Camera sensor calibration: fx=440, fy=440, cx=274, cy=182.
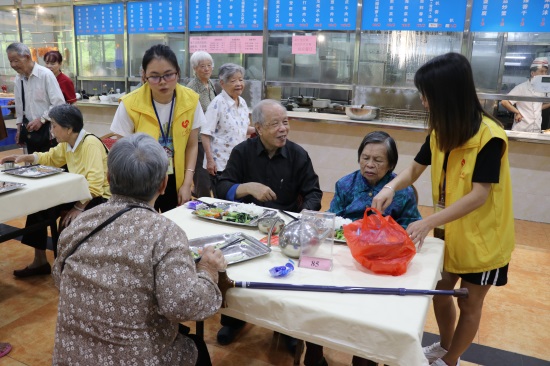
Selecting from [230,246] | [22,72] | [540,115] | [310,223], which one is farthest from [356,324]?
[540,115]

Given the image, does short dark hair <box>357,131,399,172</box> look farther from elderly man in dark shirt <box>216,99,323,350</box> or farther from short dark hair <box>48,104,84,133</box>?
short dark hair <box>48,104,84,133</box>

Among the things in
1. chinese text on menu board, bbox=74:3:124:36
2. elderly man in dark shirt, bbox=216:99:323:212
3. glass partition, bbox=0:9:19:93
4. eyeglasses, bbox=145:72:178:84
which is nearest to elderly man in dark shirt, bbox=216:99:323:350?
elderly man in dark shirt, bbox=216:99:323:212

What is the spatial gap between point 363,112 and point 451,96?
3253 millimetres

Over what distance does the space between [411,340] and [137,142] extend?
904 millimetres

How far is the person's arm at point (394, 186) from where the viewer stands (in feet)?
5.83

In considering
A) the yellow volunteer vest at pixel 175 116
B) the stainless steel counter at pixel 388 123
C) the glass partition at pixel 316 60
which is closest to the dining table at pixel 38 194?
the yellow volunteer vest at pixel 175 116

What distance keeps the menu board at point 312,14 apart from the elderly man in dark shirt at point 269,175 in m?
3.07

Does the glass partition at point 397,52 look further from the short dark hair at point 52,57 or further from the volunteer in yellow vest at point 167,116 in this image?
the short dark hair at point 52,57

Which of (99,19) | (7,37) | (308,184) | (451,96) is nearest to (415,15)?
(308,184)

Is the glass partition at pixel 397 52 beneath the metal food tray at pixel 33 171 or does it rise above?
above

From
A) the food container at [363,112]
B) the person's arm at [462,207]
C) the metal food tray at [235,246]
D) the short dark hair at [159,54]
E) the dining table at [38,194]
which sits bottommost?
the dining table at [38,194]

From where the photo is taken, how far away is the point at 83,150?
111 inches

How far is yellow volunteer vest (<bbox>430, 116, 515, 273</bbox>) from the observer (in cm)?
166

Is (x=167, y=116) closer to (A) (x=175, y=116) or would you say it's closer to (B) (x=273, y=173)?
(A) (x=175, y=116)
